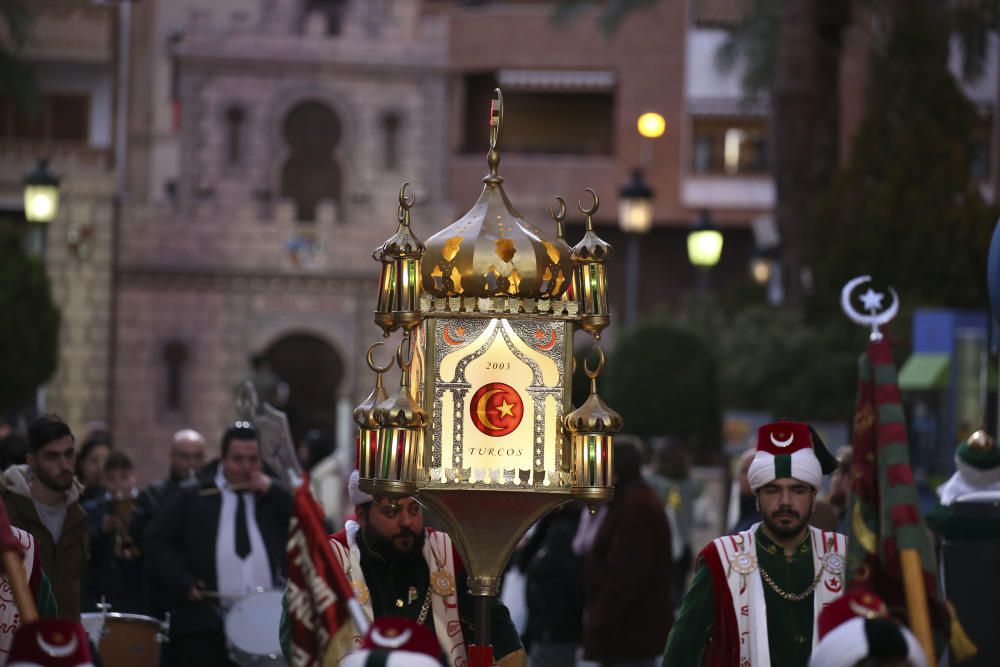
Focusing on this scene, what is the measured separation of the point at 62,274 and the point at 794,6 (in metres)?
18.6

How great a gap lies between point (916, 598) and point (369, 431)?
201cm

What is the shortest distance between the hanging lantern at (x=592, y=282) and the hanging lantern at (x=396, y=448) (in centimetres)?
63

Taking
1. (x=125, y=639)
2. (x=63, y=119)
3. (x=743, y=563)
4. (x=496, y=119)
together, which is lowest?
(x=125, y=639)

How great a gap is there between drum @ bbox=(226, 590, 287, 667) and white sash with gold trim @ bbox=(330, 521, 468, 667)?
259 cm

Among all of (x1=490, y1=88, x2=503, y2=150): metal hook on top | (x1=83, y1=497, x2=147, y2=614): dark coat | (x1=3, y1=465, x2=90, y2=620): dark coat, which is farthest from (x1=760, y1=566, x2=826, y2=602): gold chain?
(x1=83, y1=497, x2=147, y2=614): dark coat

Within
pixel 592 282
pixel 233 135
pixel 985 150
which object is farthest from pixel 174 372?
pixel 592 282

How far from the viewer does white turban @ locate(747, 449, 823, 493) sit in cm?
653

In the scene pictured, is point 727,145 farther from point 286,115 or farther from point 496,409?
point 496,409

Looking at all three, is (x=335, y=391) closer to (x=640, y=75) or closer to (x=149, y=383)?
(x=149, y=383)

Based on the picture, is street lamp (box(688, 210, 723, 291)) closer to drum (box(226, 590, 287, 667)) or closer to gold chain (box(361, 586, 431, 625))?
drum (box(226, 590, 287, 667))

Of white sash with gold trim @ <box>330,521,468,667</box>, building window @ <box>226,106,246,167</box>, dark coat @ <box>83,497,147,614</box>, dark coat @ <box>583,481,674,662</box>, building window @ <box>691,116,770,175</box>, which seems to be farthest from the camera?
building window @ <box>691,116,770,175</box>

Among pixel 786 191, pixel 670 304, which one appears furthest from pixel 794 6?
pixel 670 304

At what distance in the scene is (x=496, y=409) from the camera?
21.2 ft

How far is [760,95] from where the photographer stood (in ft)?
→ 130
